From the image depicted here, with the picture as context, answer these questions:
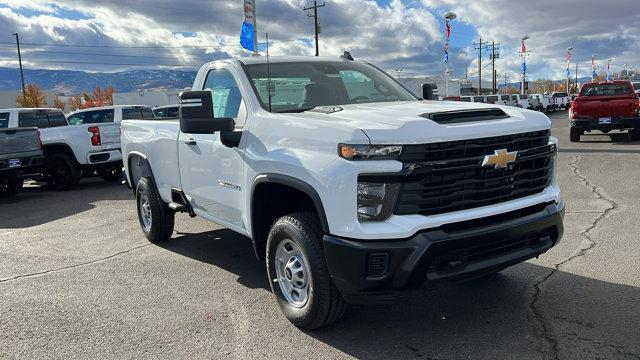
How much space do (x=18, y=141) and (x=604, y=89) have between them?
15531mm

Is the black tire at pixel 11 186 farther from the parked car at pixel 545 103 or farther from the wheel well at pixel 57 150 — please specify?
the parked car at pixel 545 103

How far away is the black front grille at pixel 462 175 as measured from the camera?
3.25 metres

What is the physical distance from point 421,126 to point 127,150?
4.74 meters

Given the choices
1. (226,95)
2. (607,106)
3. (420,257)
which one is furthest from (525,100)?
(420,257)

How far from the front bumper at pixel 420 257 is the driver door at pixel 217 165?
1.38m

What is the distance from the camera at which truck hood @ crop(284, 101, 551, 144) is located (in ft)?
10.6

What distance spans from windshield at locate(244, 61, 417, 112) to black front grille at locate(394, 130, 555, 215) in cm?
144

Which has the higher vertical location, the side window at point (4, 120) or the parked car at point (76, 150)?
the side window at point (4, 120)

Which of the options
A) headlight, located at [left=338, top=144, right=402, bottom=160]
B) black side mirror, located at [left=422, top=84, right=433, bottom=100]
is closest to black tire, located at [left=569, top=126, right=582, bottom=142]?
black side mirror, located at [left=422, top=84, right=433, bottom=100]

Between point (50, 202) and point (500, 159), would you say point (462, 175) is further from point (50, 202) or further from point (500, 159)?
point (50, 202)

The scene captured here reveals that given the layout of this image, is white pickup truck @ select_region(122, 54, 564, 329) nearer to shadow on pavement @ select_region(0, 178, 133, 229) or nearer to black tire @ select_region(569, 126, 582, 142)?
shadow on pavement @ select_region(0, 178, 133, 229)

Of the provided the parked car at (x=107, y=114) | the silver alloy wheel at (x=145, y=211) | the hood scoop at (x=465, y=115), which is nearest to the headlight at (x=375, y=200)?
the hood scoop at (x=465, y=115)

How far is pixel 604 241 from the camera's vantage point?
570cm

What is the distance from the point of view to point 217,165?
4.69 metres
